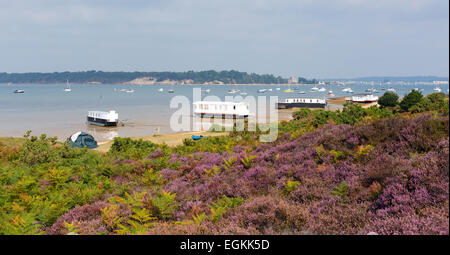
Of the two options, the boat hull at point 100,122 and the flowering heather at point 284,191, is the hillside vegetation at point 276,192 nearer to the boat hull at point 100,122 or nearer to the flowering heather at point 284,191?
the flowering heather at point 284,191

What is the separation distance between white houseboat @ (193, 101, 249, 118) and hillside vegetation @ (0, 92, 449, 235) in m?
54.2

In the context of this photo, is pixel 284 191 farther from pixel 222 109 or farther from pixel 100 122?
pixel 222 109

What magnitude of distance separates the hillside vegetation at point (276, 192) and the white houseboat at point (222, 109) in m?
54.2

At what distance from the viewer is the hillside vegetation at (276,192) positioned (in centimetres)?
522

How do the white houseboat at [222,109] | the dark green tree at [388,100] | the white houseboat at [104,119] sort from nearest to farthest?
the dark green tree at [388,100], the white houseboat at [104,119], the white houseboat at [222,109]

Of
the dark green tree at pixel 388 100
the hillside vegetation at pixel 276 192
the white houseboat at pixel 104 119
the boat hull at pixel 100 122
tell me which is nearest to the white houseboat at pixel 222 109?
the white houseboat at pixel 104 119

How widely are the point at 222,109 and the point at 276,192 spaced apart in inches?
2384

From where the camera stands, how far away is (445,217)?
4387 mm

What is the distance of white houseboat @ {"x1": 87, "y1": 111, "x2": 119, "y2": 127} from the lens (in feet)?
192

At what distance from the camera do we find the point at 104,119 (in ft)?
193

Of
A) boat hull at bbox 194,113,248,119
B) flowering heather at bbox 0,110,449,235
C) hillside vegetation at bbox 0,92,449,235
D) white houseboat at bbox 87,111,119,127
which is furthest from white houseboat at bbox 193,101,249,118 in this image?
flowering heather at bbox 0,110,449,235

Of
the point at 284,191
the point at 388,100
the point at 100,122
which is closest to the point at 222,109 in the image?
the point at 100,122

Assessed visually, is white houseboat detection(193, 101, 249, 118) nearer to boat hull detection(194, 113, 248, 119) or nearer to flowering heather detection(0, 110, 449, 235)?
boat hull detection(194, 113, 248, 119)
